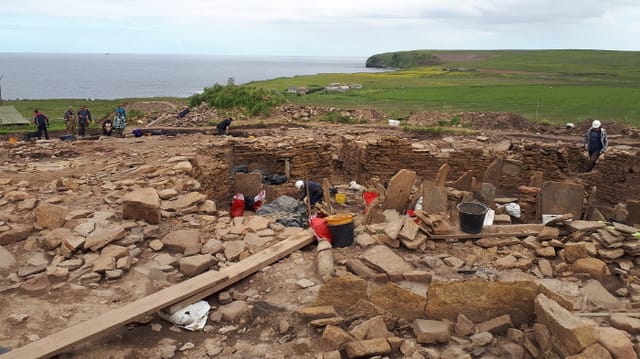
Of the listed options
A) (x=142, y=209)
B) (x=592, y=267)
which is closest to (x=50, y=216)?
(x=142, y=209)

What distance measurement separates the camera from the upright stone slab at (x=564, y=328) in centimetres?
408

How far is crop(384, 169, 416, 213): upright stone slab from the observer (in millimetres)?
9102

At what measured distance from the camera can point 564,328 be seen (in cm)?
421

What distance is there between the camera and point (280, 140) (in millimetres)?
14227

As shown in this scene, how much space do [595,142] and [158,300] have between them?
12600mm

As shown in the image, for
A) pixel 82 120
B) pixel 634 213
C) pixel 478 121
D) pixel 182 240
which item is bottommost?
pixel 634 213

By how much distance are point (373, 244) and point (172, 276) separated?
8.85 feet

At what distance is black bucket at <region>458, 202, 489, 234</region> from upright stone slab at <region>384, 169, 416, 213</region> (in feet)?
6.54

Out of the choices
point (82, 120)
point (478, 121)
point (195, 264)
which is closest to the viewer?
point (195, 264)

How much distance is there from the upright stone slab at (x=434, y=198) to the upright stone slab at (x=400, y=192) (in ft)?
2.38

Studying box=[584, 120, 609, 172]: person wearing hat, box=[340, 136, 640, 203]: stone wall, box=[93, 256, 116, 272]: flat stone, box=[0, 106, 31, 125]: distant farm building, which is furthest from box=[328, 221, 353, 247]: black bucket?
box=[0, 106, 31, 125]: distant farm building

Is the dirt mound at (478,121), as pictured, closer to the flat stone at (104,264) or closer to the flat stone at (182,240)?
the flat stone at (182,240)

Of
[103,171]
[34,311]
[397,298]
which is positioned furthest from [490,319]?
[103,171]

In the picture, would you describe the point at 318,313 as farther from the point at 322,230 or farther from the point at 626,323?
the point at 626,323
